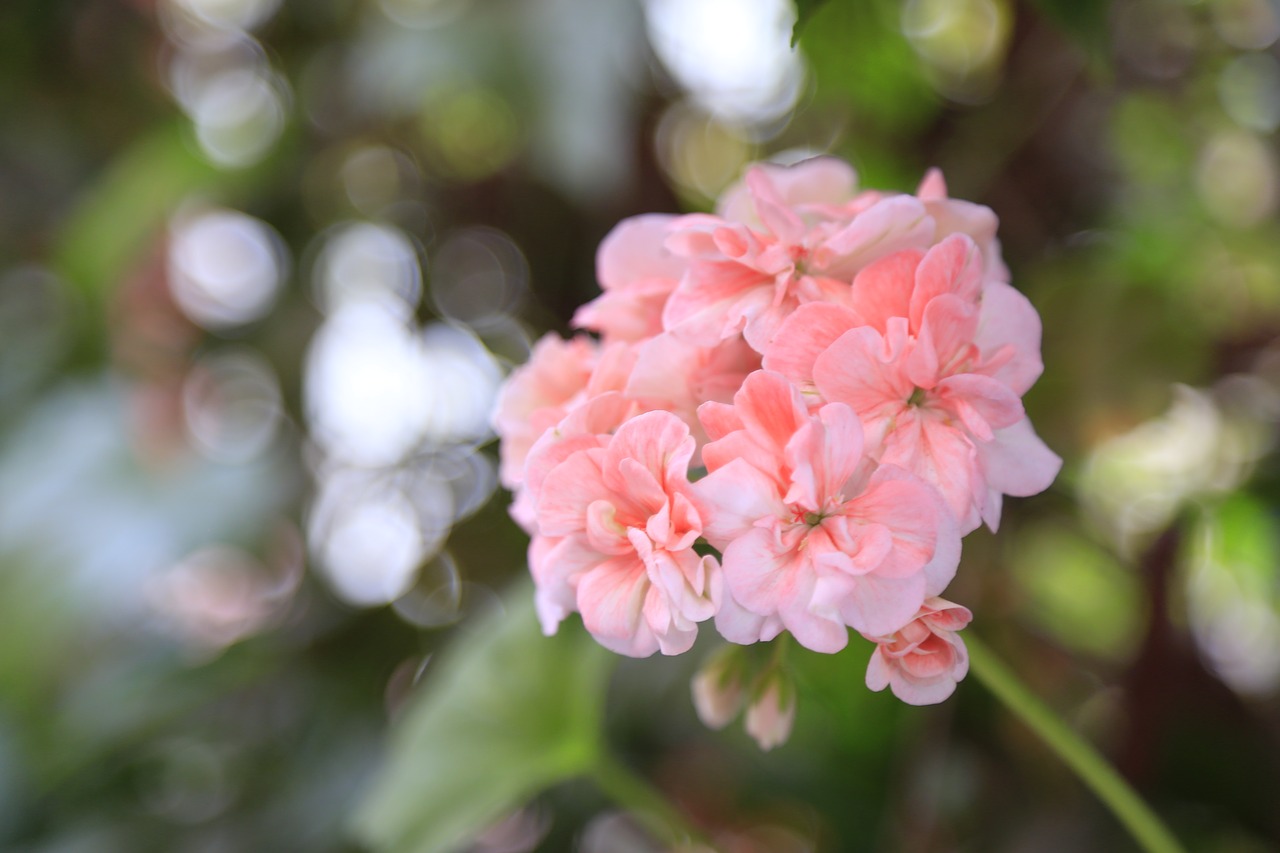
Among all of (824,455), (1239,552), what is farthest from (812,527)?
(1239,552)

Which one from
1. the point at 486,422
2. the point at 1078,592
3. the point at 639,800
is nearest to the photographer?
the point at 639,800

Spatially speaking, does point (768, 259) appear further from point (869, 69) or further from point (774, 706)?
point (869, 69)

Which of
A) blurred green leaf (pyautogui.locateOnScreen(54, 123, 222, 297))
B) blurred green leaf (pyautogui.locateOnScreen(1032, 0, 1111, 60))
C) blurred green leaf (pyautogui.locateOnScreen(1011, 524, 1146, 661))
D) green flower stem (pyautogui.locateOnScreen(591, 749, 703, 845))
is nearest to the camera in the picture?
blurred green leaf (pyautogui.locateOnScreen(1032, 0, 1111, 60))

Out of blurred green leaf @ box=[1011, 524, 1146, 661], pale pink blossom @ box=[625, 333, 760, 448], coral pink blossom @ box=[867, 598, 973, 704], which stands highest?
pale pink blossom @ box=[625, 333, 760, 448]

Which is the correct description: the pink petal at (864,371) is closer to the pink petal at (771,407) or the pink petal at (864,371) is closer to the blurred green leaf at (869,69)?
the pink petal at (771,407)

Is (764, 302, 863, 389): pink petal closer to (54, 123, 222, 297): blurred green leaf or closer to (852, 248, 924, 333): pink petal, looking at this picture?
(852, 248, 924, 333): pink petal

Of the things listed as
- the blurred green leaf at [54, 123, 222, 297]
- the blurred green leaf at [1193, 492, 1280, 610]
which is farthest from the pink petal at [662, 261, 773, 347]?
the blurred green leaf at [54, 123, 222, 297]
